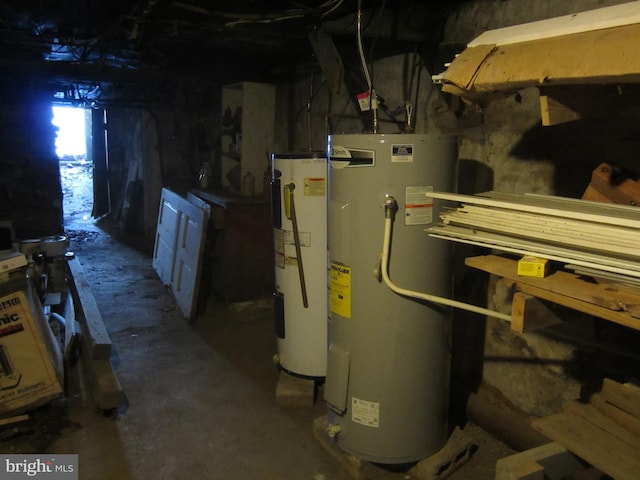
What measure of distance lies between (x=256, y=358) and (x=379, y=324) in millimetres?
1486

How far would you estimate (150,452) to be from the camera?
2180 millimetres

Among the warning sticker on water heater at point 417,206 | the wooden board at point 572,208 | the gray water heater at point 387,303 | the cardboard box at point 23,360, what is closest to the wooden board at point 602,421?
the gray water heater at point 387,303

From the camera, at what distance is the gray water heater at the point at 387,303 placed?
1762 millimetres

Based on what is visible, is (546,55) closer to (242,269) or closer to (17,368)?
(17,368)

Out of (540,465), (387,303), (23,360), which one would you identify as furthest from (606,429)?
(23,360)

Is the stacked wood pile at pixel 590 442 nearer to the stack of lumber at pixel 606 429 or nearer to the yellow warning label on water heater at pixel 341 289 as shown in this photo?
the stack of lumber at pixel 606 429

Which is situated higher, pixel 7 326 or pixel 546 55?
pixel 546 55

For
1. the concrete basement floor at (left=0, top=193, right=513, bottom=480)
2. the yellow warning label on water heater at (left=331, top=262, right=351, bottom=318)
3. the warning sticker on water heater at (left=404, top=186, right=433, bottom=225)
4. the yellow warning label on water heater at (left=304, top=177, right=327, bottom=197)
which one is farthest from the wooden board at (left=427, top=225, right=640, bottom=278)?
the concrete basement floor at (left=0, top=193, right=513, bottom=480)

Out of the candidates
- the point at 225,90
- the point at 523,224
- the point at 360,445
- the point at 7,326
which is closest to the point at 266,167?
the point at 225,90

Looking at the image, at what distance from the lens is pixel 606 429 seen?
141 centimetres

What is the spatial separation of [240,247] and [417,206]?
231cm

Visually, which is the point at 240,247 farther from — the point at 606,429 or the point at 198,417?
the point at 606,429
